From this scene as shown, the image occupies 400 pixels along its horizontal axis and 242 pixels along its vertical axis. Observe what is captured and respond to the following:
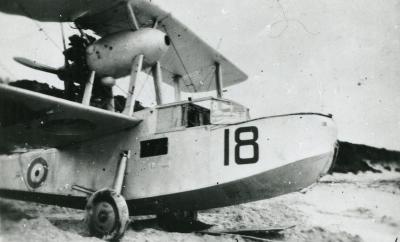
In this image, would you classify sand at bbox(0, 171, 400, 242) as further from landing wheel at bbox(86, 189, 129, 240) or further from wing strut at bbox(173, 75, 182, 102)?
wing strut at bbox(173, 75, 182, 102)

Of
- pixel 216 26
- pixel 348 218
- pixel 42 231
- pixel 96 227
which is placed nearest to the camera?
pixel 42 231

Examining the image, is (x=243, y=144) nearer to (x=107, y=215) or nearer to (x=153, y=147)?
(x=153, y=147)

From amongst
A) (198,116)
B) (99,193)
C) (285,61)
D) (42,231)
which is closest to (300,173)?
(198,116)

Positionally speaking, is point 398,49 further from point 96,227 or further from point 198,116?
point 96,227

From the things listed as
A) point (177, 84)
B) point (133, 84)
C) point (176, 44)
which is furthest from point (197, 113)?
point (177, 84)

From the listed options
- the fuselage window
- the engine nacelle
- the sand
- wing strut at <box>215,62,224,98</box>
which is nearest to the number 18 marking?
the fuselage window

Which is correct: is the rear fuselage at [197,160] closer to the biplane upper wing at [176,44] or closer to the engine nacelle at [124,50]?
the engine nacelle at [124,50]
